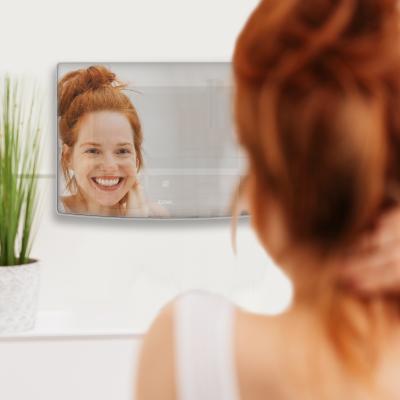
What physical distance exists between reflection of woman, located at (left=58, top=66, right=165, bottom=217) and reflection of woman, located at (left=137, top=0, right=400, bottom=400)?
3.71 feet

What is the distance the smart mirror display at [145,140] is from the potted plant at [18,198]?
0.23 ft

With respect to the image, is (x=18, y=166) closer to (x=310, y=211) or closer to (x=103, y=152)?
(x=103, y=152)

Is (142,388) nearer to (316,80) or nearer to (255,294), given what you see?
(316,80)

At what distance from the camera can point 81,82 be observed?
5.31 feet

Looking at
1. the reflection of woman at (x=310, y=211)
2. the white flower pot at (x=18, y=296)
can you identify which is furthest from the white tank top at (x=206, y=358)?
the white flower pot at (x=18, y=296)

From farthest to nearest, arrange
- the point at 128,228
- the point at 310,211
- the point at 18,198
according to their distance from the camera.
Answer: the point at 128,228 → the point at 18,198 → the point at 310,211

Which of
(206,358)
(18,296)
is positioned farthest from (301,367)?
(18,296)

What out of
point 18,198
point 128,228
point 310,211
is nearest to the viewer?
point 310,211

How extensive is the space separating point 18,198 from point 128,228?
27cm

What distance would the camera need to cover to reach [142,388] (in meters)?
0.53

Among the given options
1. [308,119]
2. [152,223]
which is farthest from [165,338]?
[152,223]

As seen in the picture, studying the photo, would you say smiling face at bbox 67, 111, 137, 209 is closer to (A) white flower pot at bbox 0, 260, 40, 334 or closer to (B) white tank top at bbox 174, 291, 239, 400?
(A) white flower pot at bbox 0, 260, 40, 334

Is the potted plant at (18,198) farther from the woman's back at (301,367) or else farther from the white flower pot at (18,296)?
the woman's back at (301,367)

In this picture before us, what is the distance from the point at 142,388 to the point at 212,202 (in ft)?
3.76
